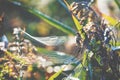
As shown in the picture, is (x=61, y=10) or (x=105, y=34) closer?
(x=105, y=34)

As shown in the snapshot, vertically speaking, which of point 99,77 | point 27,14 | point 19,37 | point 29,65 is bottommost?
point 99,77

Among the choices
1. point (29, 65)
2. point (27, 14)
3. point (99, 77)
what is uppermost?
point (27, 14)

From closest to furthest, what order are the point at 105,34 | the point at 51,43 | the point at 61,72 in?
the point at 105,34
the point at 61,72
the point at 51,43

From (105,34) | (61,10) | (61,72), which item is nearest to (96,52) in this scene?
(105,34)

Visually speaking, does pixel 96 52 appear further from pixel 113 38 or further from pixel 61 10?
pixel 61 10

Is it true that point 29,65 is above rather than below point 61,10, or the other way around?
below

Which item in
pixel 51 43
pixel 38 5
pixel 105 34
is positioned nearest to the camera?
pixel 105 34


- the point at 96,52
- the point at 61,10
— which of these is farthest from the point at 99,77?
the point at 61,10

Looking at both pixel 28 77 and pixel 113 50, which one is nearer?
pixel 113 50

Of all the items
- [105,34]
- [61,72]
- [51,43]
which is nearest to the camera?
[105,34]

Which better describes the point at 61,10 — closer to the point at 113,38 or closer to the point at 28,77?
the point at 28,77
